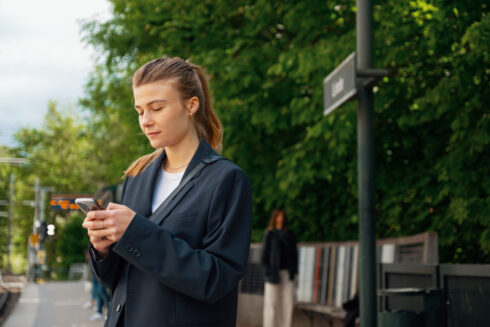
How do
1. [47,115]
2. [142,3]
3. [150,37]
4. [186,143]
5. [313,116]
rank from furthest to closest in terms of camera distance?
[47,115] → [150,37] → [142,3] → [313,116] → [186,143]

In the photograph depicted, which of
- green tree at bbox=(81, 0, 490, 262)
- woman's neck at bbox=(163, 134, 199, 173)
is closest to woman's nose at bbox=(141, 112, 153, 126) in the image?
woman's neck at bbox=(163, 134, 199, 173)

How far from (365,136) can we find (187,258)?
404 centimetres

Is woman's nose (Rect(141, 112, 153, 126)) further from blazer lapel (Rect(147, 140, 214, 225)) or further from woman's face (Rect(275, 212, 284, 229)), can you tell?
woman's face (Rect(275, 212, 284, 229))

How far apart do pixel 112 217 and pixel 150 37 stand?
47.4ft

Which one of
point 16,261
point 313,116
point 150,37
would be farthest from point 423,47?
point 16,261

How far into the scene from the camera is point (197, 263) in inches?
81.3

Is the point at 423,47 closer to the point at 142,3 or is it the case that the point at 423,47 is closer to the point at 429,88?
the point at 429,88

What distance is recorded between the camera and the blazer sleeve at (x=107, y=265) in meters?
2.19

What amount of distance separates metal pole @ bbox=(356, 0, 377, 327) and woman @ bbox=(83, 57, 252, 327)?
3.59 meters

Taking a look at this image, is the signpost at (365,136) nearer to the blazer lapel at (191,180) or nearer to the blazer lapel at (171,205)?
the blazer lapel at (191,180)

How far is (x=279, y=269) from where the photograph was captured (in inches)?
476

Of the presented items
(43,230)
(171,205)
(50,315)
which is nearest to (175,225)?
(171,205)

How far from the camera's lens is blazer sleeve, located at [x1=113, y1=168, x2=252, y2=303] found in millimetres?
2055

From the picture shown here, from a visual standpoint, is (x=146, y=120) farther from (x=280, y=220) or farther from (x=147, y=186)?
(x=280, y=220)
